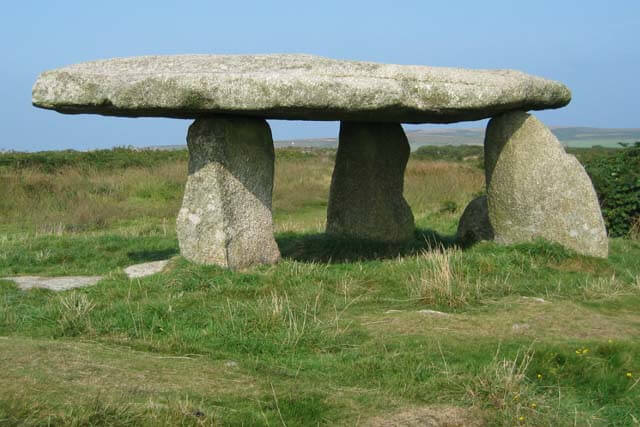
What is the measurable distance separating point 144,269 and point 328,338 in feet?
12.9

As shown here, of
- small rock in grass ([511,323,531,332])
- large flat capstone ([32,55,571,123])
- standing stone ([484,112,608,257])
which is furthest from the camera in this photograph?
standing stone ([484,112,608,257])

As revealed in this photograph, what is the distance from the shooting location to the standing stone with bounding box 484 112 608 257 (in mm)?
11219

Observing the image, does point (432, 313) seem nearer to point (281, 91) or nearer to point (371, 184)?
point (281, 91)

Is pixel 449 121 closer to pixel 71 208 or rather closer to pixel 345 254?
pixel 345 254

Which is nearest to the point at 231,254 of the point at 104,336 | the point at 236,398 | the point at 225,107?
the point at 225,107

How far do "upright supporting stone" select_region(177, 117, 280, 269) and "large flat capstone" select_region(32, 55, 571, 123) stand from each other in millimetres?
277

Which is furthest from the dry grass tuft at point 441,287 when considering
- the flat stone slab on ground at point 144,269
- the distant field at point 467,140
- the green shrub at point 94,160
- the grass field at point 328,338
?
the distant field at point 467,140

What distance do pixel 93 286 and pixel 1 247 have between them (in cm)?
379

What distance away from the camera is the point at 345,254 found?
39.2 feet

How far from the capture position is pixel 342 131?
12914 mm

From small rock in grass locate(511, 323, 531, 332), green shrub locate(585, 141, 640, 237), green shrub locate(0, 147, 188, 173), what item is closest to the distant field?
green shrub locate(0, 147, 188, 173)

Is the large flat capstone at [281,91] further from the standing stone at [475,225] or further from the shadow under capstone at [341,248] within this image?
the standing stone at [475,225]

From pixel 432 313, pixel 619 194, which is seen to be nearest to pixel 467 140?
pixel 619 194

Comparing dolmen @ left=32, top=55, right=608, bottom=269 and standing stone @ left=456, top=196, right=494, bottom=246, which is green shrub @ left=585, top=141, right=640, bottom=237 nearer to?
standing stone @ left=456, top=196, right=494, bottom=246
